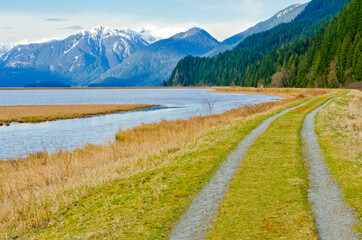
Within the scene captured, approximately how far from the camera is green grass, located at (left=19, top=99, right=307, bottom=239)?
8773mm

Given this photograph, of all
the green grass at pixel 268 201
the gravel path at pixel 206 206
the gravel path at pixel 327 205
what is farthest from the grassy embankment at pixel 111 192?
the gravel path at pixel 327 205

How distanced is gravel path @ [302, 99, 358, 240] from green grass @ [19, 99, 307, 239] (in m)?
4.11

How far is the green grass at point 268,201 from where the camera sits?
8.23 meters

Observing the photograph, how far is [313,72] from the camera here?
404 ft

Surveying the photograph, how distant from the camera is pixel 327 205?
32.4ft

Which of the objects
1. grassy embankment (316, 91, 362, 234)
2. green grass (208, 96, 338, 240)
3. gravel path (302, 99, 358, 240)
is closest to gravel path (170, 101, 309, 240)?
green grass (208, 96, 338, 240)

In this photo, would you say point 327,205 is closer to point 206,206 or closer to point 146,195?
point 206,206

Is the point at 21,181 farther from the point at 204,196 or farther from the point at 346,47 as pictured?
the point at 346,47

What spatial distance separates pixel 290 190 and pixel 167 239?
5.57 metres

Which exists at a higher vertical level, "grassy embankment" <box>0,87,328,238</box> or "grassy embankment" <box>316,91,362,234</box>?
"grassy embankment" <box>316,91,362,234</box>

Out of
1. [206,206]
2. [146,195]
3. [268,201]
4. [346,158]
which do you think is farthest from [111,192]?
[346,158]

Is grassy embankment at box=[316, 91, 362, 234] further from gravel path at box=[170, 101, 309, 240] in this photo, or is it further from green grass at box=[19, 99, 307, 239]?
green grass at box=[19, 99, 307, 239]

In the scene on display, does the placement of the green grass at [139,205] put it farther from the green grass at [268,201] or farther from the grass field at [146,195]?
the green grass at [268,201]

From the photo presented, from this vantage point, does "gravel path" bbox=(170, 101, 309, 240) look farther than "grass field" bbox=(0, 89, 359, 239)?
No
